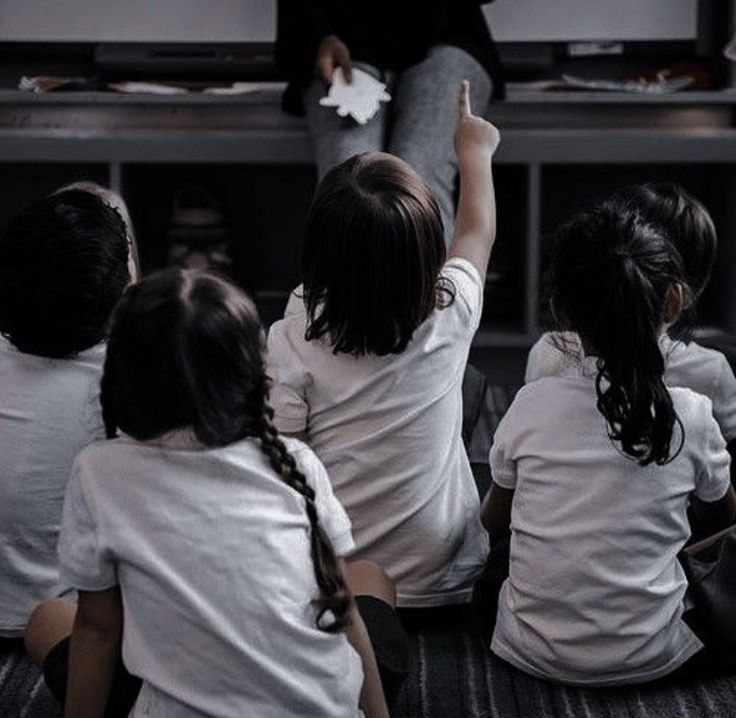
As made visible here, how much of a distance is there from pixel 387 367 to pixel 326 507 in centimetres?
36

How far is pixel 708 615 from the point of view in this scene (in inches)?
59.7

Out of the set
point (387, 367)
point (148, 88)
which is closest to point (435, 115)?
point (148, 88)

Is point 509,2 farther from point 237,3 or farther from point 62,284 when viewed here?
point 62,284

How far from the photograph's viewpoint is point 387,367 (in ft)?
4.98

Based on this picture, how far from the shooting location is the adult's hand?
8.96ft

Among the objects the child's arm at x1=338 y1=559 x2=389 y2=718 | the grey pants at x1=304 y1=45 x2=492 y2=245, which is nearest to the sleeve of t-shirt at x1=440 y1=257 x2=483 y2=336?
the child's arm at x1=338 y1=559 x2=389 y2=718

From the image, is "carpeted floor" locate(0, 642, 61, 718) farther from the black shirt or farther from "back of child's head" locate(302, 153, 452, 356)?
the black shirt

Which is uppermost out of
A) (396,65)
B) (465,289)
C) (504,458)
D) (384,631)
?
(396,65)

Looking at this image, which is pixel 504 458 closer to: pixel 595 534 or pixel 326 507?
pixel 595 534

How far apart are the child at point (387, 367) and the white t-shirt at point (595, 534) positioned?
4.2 inches

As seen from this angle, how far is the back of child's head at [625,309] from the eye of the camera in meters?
1.42

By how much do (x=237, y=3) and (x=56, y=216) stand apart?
1799mm

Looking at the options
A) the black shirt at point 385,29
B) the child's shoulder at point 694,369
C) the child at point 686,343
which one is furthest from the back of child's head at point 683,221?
the black shirt at point 385,29

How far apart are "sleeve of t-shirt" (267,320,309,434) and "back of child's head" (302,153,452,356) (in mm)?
44
